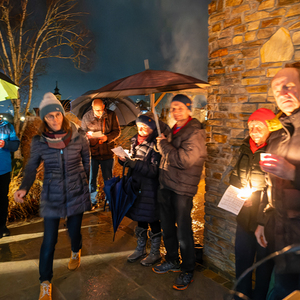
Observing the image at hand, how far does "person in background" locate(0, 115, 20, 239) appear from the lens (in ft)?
12.8

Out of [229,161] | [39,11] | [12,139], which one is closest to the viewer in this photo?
[229,161]

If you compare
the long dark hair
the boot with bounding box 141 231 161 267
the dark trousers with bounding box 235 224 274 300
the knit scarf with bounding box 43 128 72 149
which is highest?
the long dark hair

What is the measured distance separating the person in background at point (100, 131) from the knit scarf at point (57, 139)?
185cm

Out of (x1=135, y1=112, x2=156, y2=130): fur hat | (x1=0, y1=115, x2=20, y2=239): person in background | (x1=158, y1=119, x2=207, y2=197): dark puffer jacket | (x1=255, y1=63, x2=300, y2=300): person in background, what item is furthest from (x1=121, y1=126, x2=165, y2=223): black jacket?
(x1=0, y1=115, x2=20, y2=239): person in background

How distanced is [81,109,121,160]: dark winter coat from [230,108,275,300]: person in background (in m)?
2.88

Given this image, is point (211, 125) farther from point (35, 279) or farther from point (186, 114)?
point (35, 279)

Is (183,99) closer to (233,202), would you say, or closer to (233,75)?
(233,75)

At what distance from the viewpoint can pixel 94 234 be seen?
4273 millimetres

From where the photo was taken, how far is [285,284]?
5.91 feet

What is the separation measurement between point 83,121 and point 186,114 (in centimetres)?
261

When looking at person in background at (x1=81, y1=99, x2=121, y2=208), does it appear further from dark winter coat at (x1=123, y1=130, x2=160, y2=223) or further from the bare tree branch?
the bare tree branch

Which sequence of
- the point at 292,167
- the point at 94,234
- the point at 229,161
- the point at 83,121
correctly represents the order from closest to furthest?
the point at 292,167 < the point at 229,161 < the point at 94,234 < the point at 83,121

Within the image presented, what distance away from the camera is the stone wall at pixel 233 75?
2495 mm

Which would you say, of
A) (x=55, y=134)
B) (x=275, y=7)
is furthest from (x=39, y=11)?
(x=275, y=7)
